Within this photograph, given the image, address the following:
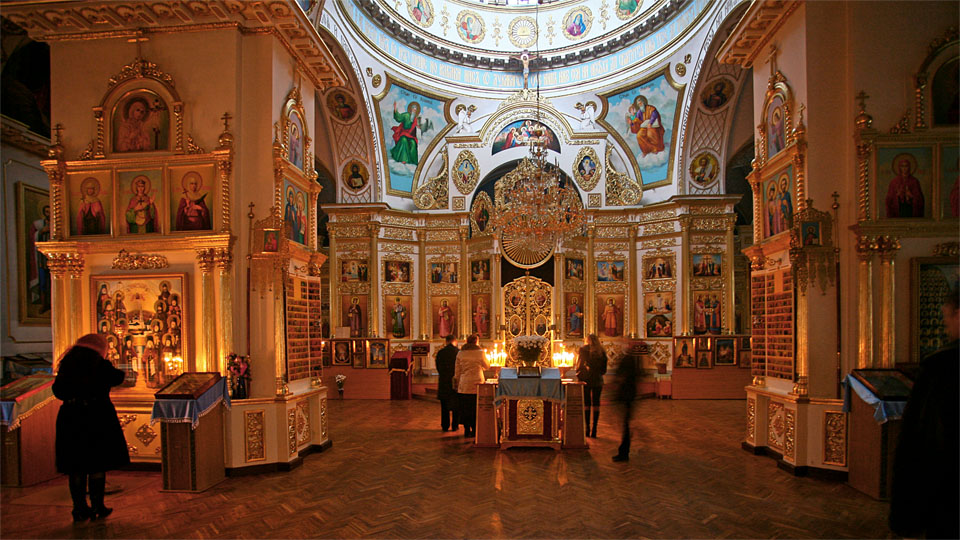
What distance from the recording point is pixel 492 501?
5.43 m

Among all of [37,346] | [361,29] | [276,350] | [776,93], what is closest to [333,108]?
[361,29]

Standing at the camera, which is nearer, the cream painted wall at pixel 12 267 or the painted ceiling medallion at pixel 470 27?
the cream painted wall at pixel 12 267

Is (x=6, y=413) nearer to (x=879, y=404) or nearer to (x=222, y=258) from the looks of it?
(x=222, y=258)

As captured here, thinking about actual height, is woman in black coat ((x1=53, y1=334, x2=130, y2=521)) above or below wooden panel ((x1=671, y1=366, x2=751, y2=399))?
above

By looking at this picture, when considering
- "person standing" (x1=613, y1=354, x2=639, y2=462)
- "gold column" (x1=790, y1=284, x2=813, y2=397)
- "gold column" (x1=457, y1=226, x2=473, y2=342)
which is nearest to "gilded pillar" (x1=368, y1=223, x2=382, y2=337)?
"gold column" (x1=457, y1=226, x2=473, y2=342)

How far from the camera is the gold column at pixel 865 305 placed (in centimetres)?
607

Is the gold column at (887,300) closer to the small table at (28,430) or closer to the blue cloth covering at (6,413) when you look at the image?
the small table at (28,430)

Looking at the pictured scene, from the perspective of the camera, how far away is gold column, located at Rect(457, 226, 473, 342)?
1731cm

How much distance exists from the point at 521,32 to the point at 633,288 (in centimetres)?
999

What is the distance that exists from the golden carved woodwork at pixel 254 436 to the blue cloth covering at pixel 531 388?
10.5ft

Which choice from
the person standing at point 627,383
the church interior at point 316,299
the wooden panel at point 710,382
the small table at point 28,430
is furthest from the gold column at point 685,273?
the small table at point 28,430

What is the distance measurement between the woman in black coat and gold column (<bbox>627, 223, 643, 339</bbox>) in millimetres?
14190

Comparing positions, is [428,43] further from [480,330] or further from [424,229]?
[480,330]

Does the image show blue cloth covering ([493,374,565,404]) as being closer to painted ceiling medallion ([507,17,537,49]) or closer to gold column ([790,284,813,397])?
gold column ([790,284,813,397])
